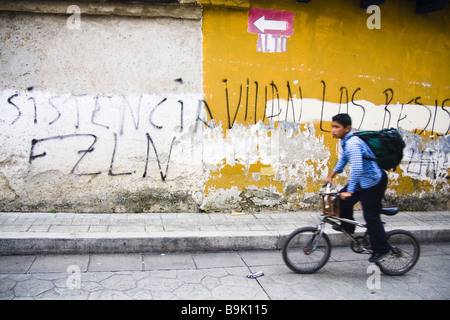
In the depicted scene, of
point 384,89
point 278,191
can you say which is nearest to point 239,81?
point 278,191

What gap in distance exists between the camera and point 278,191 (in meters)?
6.73

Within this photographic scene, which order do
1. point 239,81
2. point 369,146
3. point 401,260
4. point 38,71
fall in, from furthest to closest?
point 239,81, point 38,71, point 401,260, point 369,146

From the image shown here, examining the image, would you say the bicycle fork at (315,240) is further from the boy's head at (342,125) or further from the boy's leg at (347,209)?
the boy's head at (342,125)

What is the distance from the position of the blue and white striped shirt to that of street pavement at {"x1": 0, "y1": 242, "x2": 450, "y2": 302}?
112 centimetres

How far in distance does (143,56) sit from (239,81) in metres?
1.59

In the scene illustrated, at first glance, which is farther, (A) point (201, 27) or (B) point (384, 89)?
(B) point (384, 89)

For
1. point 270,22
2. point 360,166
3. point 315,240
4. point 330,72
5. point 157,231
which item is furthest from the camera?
point 330,72

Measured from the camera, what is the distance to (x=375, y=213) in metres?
4.34

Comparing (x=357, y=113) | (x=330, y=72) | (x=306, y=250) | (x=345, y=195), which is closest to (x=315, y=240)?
(x=306, y=250)

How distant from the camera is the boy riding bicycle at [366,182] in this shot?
4.21 meters

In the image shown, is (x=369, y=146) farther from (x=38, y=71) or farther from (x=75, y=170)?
(x=38, y=71)

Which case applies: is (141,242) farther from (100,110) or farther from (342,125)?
(342,125)

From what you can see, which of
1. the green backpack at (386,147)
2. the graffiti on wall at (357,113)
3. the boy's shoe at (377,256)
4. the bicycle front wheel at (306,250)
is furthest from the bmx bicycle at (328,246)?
the graffiti on wall at (357,113)

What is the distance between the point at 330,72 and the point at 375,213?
10.5 ft
